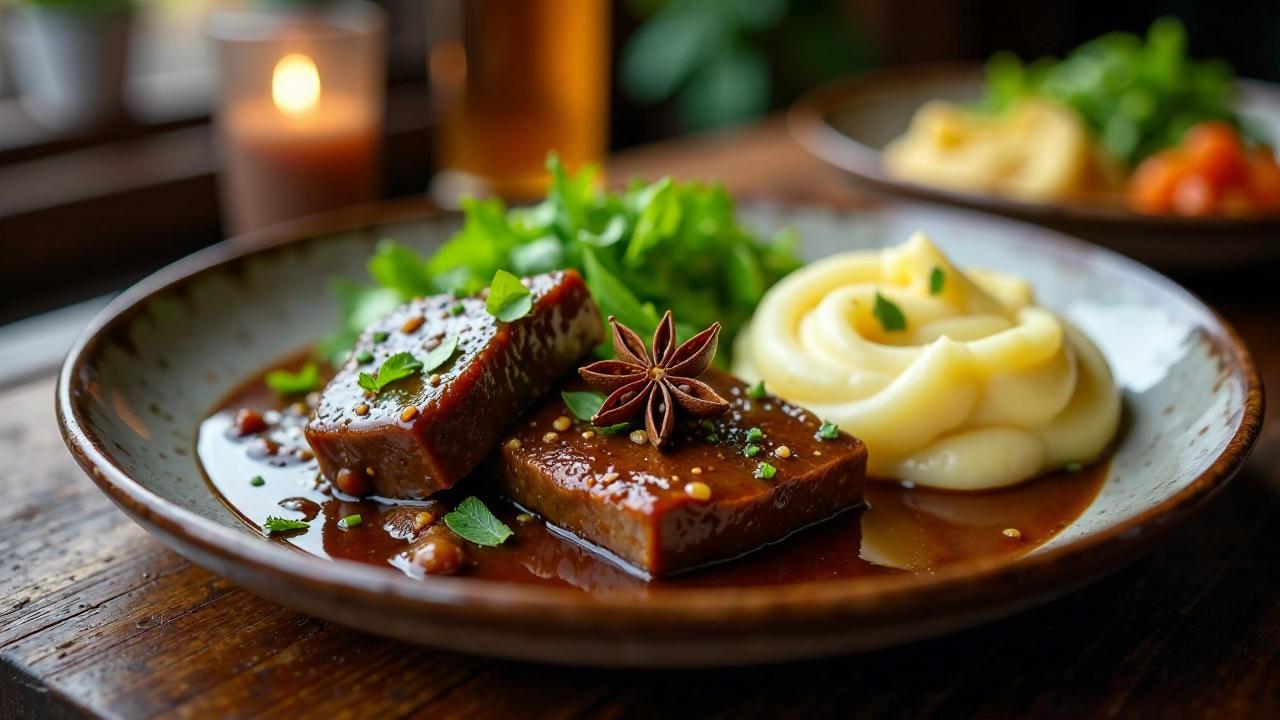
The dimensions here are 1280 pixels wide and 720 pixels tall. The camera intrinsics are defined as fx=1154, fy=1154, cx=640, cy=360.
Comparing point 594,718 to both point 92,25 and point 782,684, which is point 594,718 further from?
point 92,25

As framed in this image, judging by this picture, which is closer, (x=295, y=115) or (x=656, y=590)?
(x=656, y=590)

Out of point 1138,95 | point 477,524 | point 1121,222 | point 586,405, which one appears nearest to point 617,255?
point 586,405

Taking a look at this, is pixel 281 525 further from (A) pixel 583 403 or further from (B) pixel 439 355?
(A) pixel 583 403

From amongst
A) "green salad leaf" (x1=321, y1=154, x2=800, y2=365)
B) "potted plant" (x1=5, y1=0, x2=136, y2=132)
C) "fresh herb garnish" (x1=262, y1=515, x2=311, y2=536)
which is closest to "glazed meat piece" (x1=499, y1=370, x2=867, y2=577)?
"fresh herb garnish" (x1=262, y1=515, x2=311, y2=536)

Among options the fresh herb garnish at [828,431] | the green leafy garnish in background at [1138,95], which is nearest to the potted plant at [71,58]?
the green leafy garnish in background at [1138,95]

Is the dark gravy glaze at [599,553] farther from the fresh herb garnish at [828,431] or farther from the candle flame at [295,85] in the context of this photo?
the candle flame at [295,85]
